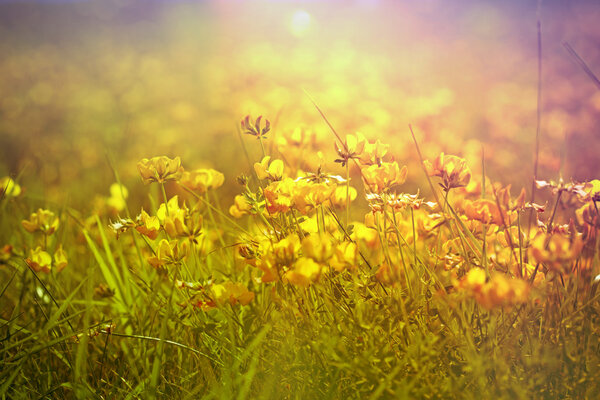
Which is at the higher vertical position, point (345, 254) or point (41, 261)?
point (345, 254)

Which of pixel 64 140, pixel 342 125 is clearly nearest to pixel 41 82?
pixel 64 140

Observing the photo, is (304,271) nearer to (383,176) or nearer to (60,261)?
(383,176)

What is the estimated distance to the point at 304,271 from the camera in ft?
2.55

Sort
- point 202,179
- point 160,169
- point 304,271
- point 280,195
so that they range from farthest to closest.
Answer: point 202,179, point 160,169, point 280,195, point 304,271

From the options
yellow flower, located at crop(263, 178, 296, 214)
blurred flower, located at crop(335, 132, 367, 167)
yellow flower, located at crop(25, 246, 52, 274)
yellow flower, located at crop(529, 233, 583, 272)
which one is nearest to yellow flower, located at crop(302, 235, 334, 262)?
yellow flower, located at crop(263, 178, 296, 214)

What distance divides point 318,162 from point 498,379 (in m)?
0.52

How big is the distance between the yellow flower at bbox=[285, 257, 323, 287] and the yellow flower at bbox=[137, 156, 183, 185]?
39 cm

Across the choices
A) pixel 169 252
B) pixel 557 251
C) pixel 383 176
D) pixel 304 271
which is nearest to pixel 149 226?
pixel 169 252

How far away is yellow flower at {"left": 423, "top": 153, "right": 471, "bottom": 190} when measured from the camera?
3.07 ft

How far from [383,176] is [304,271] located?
28 cm

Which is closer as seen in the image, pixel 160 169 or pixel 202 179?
pixel 160 169

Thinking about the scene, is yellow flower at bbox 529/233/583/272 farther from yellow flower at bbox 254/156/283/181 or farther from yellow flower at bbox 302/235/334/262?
yellow flower at bbox 254/156/283/181

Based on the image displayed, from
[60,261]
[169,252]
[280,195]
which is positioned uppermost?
[280,195]

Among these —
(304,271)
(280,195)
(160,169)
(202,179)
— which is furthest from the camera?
(202,179)
